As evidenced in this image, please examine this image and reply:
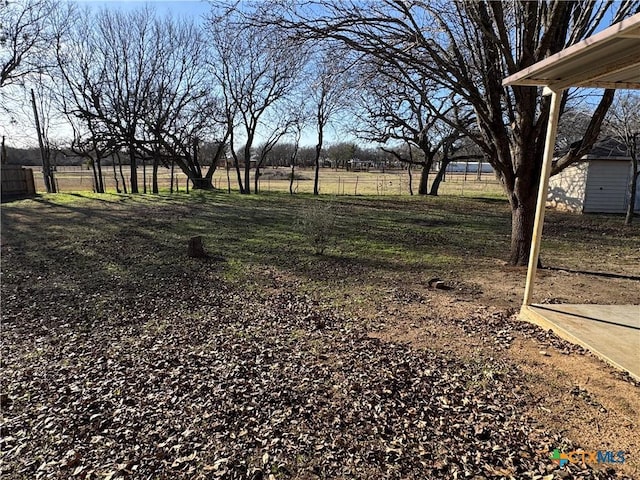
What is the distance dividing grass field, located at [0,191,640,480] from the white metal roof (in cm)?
239

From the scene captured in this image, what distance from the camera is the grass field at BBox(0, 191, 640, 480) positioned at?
2191 mm

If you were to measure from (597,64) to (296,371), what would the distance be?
11.7ft

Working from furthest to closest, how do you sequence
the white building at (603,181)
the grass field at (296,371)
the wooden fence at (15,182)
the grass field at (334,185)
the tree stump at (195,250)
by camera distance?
the grass field at (334,185) < the wooden fence at (15,182) < the white building at (603,181) < the tree stump at (195,250) < the grass field at (296,371)

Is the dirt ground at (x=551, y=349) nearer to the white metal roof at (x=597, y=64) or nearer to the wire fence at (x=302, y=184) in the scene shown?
the white metal roof at (x=597, y=64)

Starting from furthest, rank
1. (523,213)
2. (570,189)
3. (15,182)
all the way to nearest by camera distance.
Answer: (15,182)
(570,189)
(523,213)

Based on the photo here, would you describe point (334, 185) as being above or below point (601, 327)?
above

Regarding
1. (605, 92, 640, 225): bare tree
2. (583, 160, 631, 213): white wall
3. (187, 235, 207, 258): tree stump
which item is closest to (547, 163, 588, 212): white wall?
(583, 160, 631, 213): white wall

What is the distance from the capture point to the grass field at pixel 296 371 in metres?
2.19

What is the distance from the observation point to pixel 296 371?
10.2ft

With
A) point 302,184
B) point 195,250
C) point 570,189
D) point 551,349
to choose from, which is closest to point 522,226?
point 551,349

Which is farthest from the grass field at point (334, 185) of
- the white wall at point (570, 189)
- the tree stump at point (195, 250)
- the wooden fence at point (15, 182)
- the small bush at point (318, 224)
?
the tree stump at point (195, 250)

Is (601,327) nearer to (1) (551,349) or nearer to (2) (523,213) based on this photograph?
(1) (551,349)

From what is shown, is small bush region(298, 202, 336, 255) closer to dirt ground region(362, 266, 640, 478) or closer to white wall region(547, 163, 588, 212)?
dirt ground region(362, 266, 640, 478)

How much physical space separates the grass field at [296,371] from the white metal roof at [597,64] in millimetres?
2392
